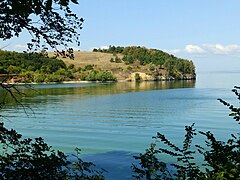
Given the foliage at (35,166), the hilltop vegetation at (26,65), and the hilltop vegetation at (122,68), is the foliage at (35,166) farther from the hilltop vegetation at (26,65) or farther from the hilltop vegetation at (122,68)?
the hilltop vegetation at (122,68)

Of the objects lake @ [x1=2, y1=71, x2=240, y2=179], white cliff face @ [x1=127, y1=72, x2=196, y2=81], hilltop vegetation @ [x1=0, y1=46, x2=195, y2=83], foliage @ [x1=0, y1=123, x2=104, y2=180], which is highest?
hilltop vegetation @ [x1=0, y1=46, x2=195, y2=83]

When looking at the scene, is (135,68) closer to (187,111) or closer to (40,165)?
(187,111)

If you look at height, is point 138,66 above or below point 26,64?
above

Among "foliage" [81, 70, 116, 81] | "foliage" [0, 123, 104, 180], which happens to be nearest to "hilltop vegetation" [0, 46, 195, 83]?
"foliage" [81, 70, 116, 81]

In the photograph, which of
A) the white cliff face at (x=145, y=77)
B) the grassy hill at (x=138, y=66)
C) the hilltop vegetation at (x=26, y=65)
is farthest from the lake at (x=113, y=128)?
the grassy hill at (x=138, y=66)

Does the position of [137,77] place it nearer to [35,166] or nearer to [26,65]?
[26,65]

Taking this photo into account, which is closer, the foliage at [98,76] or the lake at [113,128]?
the lake at [113,128]

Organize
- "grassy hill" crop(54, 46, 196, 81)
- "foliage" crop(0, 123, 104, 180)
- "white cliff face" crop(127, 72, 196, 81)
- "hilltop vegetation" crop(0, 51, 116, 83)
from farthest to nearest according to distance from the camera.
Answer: "grassy hill" crop(54, 46, 196, 81) < "white cliff face" crop(127, 72, 196, 81) < "hilltop vegetation" crop(0, 51, 116, 83) < "foliage" crop(0, 123, 104, 180)

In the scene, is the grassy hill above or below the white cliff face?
above

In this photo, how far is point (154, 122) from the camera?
2862 cm

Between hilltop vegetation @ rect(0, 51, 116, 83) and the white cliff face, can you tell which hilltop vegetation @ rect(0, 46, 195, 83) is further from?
hilltop vegetation @ rect(0, 51, 116, 83)

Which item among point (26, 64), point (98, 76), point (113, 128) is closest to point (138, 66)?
point (98, 76)

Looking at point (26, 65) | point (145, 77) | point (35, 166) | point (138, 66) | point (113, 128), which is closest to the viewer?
point (35, 166)

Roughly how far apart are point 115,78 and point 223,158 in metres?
131
